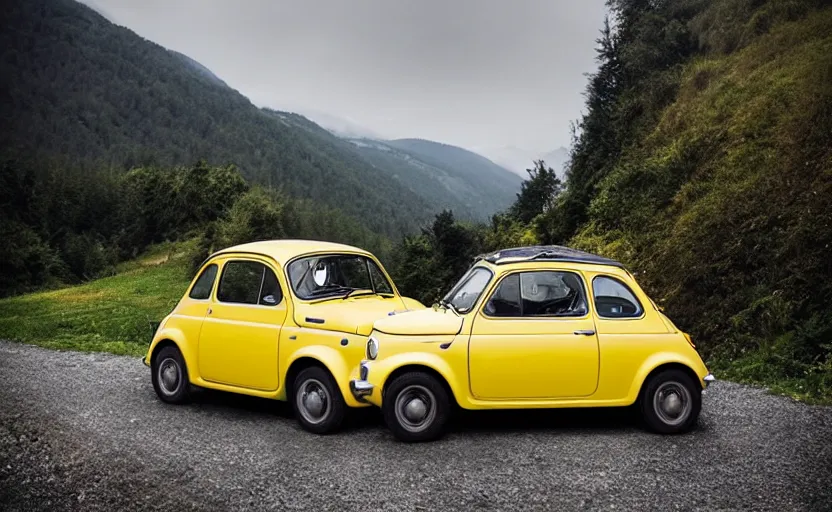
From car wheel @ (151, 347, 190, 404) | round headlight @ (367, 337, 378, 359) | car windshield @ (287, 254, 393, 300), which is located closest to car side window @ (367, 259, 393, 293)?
car windshield @ (287, 254, 393, 300)

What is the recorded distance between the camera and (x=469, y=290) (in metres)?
8.19

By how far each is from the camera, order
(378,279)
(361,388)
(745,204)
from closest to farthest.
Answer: (361,388) → (378,279) → (745,204)

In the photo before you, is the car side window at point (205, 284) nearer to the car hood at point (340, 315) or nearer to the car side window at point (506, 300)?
the car hood at point (340, 315)

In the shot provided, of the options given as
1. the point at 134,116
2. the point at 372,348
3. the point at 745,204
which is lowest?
the point at 372,348

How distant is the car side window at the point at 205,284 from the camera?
927cm

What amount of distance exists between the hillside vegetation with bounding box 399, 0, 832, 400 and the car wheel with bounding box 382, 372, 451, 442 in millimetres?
5684

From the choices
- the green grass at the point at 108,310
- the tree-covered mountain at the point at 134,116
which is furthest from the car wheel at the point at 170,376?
the tree-covered mountain at the point at 134,116

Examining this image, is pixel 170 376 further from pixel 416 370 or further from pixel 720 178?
pixel 720 178

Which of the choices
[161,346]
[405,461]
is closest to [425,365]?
[405,461]

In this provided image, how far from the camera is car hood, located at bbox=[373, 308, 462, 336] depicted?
24.9ft

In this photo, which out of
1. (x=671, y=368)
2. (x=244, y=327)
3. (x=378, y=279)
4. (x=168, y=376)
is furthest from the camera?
(x=378, y=279)

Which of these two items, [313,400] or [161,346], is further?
[161,346]

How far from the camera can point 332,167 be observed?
599 feet

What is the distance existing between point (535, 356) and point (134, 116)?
171 metres
